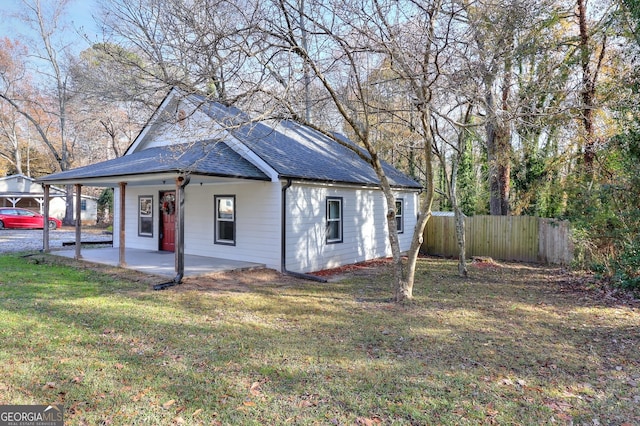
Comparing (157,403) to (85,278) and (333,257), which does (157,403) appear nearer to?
(85,278)

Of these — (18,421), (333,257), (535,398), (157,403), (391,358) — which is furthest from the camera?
(333,257)

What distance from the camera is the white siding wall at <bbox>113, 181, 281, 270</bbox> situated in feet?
32.7

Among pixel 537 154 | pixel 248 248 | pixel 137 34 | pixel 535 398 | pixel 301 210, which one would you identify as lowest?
pixel 535 398

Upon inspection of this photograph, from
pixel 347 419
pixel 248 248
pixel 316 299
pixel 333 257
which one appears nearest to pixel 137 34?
pixel 248 248

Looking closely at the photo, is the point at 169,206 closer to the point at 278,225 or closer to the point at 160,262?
the point at 160,262

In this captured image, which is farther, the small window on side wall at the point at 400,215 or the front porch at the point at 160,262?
the small window on side wall at the point at 400,215

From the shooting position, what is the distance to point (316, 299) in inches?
293

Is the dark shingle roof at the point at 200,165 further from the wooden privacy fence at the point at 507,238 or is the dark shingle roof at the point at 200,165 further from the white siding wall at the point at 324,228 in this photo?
the wooden privacy fence at the point at 507,238

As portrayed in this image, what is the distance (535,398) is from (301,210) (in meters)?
7.30

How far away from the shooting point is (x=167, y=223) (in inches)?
505

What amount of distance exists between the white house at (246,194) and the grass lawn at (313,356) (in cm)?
242

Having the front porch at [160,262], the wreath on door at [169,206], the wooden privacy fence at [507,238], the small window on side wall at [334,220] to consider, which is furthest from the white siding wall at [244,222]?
the wooden privacy fence at [507,238]

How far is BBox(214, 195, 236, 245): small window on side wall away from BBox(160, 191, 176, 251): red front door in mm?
2000

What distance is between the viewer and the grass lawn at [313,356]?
3377 mm
